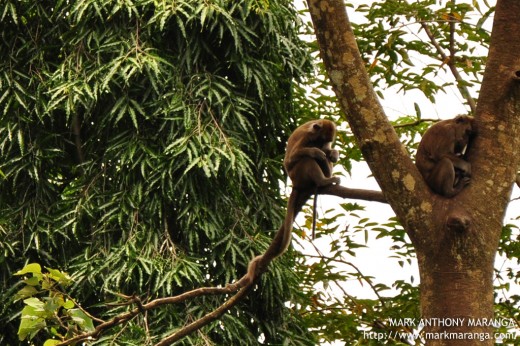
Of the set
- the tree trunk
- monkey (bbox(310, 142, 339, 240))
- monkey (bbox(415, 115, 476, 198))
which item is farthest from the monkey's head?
monkey (bbox(310, 142, 339, 240))

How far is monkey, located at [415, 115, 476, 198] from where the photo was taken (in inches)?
117

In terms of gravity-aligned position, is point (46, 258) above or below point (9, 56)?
below

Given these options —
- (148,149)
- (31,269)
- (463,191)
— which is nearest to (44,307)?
(31,269)

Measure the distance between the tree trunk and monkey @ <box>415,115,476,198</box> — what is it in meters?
0.07

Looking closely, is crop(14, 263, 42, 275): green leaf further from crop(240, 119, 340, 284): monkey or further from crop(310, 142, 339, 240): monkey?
crop(310, 142, 339, 240): monkey

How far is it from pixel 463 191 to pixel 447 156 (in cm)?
93

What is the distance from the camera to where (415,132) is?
5969 millimetres

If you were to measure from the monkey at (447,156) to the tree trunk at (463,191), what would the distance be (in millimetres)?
74

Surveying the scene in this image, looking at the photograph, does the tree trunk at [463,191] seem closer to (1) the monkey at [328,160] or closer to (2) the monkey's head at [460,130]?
(2) the monkey's head at [460,130]

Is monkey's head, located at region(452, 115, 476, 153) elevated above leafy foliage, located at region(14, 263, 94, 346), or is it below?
above

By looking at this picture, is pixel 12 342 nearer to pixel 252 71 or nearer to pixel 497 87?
pixel 252 71

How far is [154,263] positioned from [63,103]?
3.98ft

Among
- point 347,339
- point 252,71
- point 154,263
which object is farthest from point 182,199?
point 347,339

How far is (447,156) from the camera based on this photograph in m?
3.78
